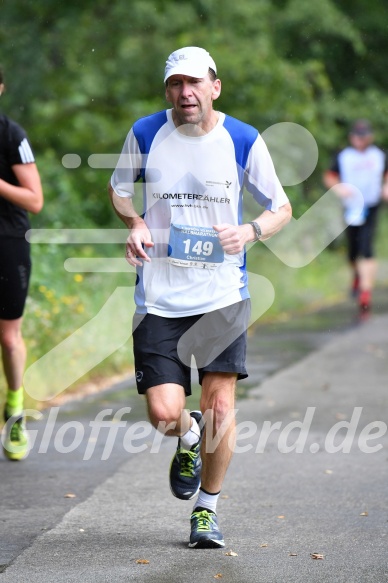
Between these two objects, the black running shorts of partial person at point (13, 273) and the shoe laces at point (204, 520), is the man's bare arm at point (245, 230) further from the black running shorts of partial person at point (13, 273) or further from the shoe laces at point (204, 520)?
the black running shorts of partial person at point (13, 273)

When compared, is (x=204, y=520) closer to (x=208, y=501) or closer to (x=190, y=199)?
(x=208, y=501)

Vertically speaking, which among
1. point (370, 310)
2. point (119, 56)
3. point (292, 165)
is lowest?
point (370, 310)

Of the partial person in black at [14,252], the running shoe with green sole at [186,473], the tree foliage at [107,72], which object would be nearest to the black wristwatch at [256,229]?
the running shoe with green sole at [186,473]

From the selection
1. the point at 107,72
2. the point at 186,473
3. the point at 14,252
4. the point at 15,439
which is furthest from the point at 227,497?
the point at 107,72

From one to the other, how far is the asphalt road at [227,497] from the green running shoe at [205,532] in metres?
0.05

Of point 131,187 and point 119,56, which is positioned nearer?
point 131,187

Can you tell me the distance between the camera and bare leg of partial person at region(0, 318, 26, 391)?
753cm

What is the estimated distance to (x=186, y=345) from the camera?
18.9ft

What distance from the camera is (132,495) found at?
6.68m

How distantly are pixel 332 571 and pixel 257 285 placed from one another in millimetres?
10328

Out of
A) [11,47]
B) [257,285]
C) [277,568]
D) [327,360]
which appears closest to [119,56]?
[11,47]

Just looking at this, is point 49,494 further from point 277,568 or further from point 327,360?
point 327,360

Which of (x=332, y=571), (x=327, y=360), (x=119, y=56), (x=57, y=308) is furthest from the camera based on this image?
(x=119, y=56)

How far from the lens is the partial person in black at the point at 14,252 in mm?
7270
